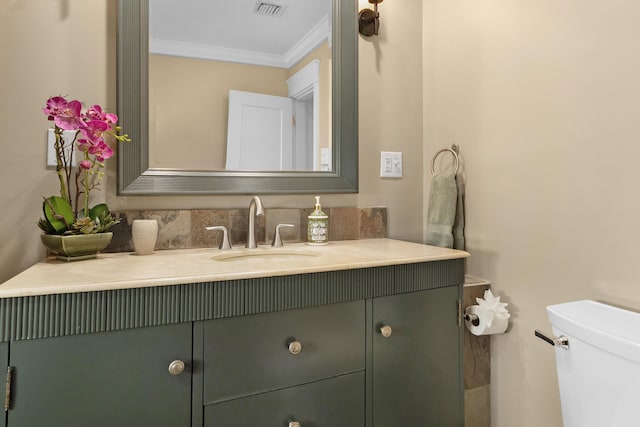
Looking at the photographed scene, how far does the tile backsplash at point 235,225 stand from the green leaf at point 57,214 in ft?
0.64

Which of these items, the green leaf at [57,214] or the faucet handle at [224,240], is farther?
the faucet handle at [224,240]

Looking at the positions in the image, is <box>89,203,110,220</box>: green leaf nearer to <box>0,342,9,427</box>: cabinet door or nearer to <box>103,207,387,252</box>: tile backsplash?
<box>103,207,387,252</box>: tile backsplash

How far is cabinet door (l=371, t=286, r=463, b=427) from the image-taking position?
109 centimetres

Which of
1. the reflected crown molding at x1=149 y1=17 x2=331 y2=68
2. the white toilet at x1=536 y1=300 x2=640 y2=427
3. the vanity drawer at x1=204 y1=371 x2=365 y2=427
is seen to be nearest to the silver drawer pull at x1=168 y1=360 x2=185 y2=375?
the vanity drawer at x1=204 y1=371 x2=365 y2=427

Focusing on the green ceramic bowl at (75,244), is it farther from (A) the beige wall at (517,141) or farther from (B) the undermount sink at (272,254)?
(B) the undermount sink at (272,254)

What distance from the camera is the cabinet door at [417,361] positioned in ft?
3.58

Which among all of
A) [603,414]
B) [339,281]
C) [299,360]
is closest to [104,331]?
[299,360]

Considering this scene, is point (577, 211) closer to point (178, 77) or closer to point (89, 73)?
point (178, 77)

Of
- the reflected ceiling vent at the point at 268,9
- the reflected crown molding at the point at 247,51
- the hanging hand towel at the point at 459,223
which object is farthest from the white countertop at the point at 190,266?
the reflected ceiling vent at the point at 268,9

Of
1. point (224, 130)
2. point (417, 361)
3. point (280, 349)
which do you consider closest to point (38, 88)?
point (224, 130)

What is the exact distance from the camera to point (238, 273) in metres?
0.90

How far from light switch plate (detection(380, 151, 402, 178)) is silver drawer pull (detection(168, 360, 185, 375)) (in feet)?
3.60

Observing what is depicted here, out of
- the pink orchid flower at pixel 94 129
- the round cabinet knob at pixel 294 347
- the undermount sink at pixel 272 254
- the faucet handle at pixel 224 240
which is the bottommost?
the round cabinet knob at pixel 294 347

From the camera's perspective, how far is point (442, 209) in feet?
4.87
